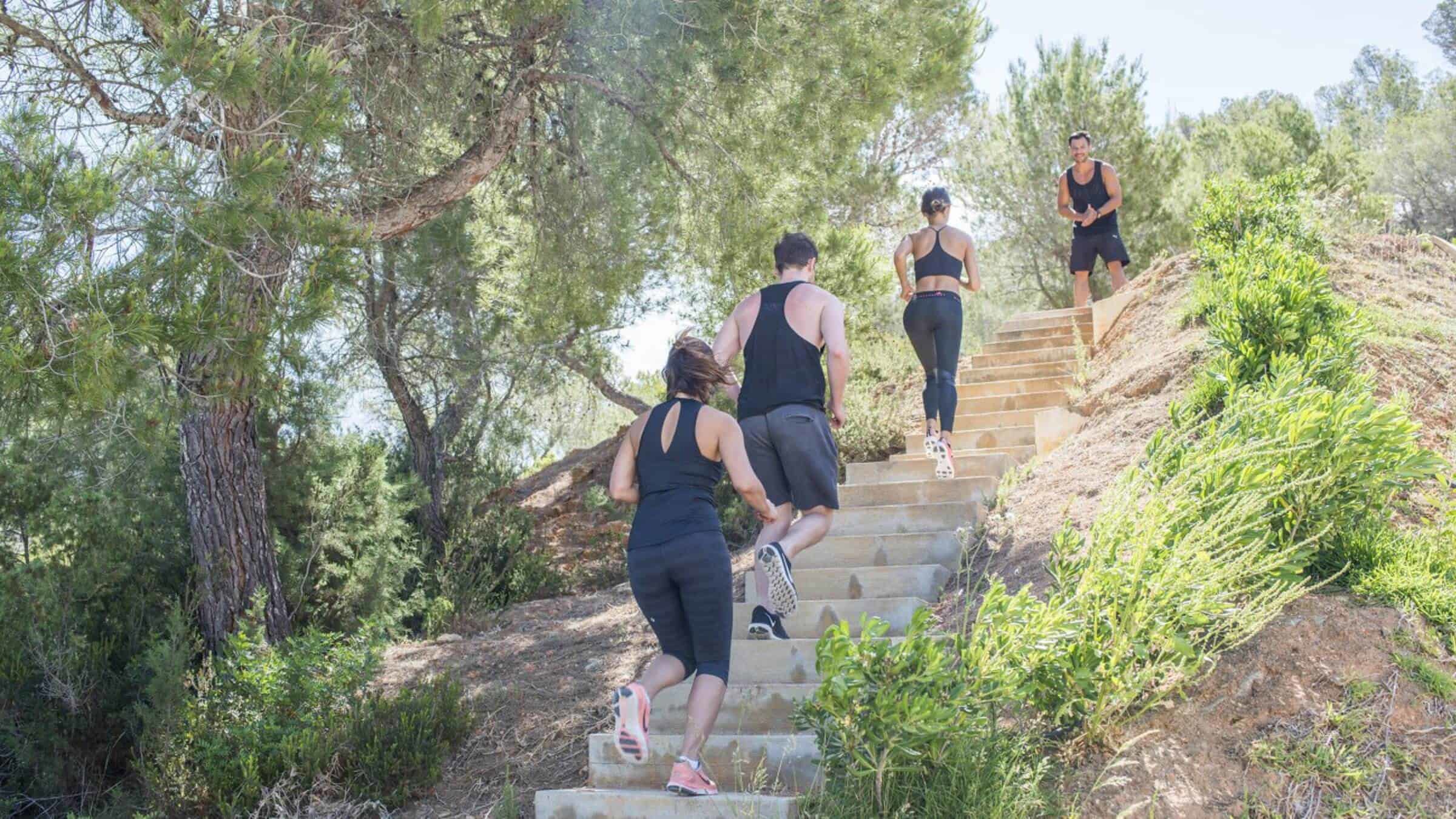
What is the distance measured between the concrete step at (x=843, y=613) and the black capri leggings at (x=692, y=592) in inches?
53.9

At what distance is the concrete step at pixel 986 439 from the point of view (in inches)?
311

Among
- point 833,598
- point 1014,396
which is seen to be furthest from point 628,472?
point 1014,396

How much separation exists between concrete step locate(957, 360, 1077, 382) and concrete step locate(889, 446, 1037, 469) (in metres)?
1.33

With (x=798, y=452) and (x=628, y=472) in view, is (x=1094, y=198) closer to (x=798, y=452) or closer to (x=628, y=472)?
(x=798, y=452)

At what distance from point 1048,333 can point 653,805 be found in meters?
6.77

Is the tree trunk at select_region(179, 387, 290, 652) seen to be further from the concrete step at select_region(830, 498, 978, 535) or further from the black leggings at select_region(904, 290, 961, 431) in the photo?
the black leggings at select_region(904, 290, 961, 431)

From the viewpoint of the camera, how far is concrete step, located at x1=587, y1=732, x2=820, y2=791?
4.36 m

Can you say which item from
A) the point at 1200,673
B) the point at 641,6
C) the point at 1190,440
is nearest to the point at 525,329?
the point at 641,6

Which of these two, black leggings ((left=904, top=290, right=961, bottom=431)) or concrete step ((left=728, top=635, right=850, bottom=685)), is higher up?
black leggings ((left=904, top=290, right=961, bottom=431))

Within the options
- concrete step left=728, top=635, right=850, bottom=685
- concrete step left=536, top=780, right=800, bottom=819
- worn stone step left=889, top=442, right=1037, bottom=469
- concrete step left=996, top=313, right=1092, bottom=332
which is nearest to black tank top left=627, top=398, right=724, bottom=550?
concrete step left=536, top=780, right=800, bottom=819

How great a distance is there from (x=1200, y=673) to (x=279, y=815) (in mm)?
3973

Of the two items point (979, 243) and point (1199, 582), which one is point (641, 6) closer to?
point (1199, 582)

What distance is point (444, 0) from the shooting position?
698cm

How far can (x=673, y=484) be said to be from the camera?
4234 millimetres
